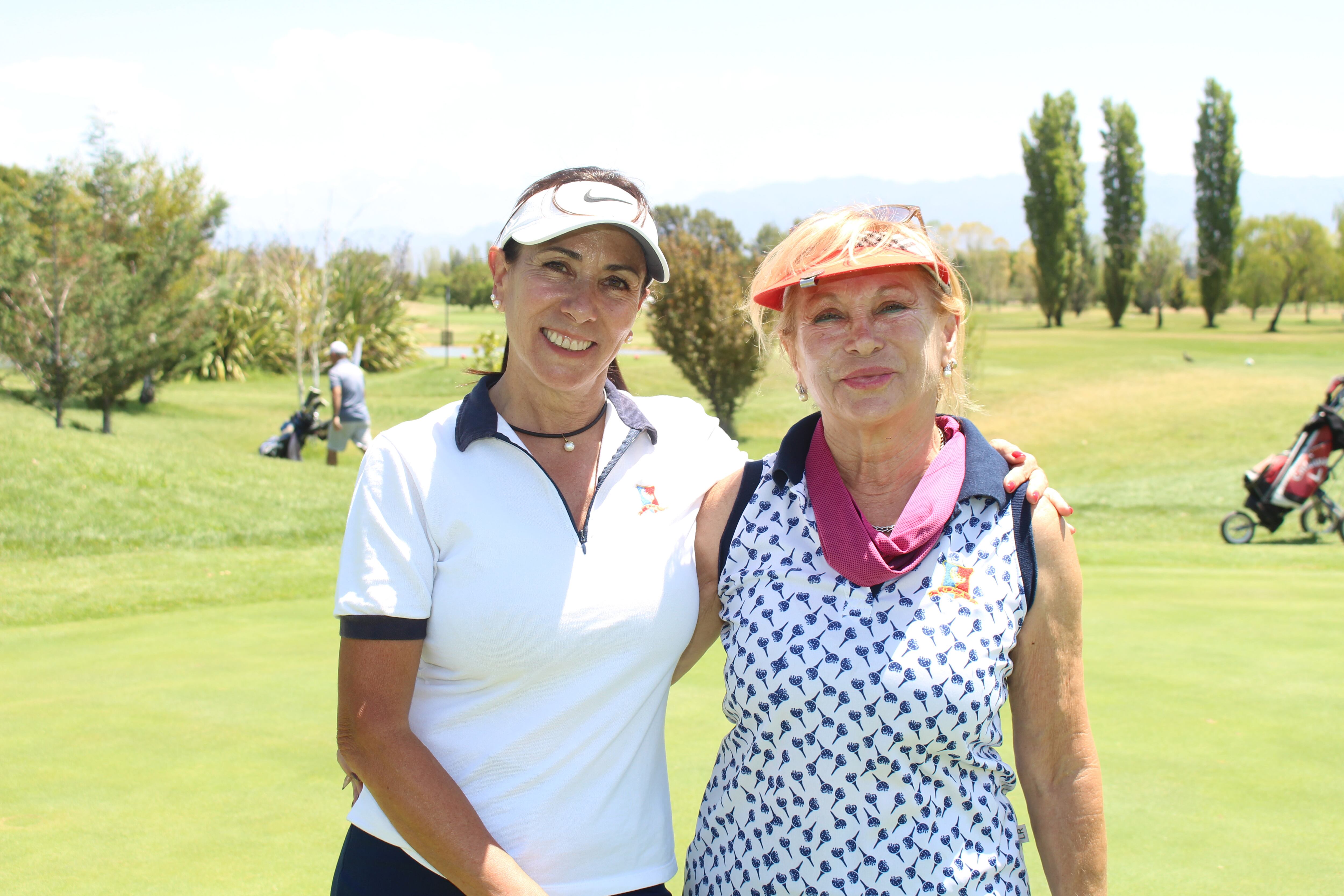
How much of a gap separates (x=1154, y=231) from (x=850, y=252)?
63.4 m

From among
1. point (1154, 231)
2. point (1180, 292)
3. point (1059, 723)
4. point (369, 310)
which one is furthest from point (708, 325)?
point (1180, 292)

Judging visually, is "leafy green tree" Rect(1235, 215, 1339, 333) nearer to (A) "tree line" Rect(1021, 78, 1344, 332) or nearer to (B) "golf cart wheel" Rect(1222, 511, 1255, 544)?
(A) "tree line" Rect(1021, 78, 1344, 332)

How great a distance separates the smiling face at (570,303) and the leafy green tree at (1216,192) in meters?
54.8

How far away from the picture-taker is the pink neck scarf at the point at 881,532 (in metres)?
1.92

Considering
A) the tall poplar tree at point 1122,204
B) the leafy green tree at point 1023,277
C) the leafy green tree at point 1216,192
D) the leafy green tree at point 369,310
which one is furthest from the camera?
the leafy green tree at point 1023,277

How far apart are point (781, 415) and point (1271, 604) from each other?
60.6 ft

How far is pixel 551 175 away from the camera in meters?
2.20

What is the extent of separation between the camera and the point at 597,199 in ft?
6.81

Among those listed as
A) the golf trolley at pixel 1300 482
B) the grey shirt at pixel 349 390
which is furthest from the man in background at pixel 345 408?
the golf trolley at pixel 1300 482

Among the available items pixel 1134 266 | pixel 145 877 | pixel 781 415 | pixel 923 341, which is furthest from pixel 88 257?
pixel 1134 266

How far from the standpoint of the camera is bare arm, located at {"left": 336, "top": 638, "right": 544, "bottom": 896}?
1.83 metres

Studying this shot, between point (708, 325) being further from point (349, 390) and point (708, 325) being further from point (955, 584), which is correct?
point (955, 584)

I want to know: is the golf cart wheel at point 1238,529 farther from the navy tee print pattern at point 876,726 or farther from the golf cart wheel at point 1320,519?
the navy tee print pattern at point 876,726

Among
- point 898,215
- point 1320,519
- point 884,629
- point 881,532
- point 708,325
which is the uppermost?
point 898,215
